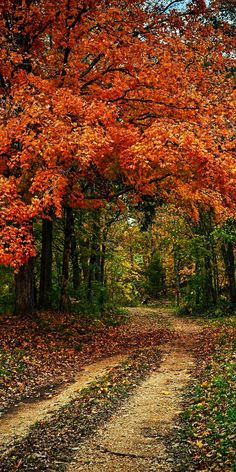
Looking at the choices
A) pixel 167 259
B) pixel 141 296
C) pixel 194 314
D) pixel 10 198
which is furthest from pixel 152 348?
pixel 141 296

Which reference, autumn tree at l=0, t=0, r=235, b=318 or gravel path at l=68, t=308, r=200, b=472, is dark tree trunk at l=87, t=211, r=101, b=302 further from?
gravel path at l=68, t=308, r=200, b=472

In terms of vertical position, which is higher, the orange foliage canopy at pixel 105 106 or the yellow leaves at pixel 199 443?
the orange foliage canopy at pixel 105 106

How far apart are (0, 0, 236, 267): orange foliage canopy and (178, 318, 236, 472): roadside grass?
5.54m

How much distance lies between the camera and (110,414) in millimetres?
8438

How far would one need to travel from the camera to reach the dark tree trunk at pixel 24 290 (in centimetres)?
1744

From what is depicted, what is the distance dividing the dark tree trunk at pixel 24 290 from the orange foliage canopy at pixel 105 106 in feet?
7.65

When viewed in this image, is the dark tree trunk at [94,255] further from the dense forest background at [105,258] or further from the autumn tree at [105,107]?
the autumn tree at [105,107]

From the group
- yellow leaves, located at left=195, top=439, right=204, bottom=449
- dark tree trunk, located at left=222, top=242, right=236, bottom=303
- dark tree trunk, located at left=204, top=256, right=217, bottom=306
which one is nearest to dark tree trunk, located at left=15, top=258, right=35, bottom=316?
yellow leaves, located at left=195, top=439, right=204, bottom=449

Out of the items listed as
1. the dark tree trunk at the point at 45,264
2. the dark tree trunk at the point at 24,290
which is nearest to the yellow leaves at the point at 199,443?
the dark tree trunk at the point at 24,290

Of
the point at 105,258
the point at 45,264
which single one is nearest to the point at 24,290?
the point at 45,264

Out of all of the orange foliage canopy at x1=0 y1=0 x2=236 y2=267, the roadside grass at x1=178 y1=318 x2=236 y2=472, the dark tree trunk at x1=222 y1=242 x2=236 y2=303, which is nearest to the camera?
the roadside grass at x1=178 y1=318 x2=236 y2=472

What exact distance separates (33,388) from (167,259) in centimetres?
3897

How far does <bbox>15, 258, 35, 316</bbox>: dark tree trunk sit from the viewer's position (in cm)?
1744

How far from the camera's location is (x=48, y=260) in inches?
878
